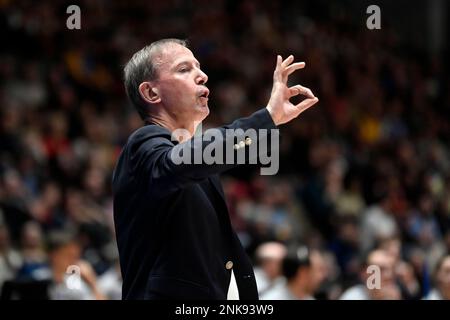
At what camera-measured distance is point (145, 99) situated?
3221 mm

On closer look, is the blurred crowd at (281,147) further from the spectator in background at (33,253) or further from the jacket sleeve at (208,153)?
the jacket sleeve at (208,153)

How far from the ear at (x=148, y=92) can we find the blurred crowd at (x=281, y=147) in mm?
2248

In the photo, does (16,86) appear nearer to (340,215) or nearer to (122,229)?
(340,215)

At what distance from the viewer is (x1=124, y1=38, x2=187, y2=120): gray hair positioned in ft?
10.6

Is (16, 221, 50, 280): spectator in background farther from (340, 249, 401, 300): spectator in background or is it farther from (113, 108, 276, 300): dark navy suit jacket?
(113, 108, 276, 300): dark navy suit jacket

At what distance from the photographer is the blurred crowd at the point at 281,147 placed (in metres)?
7.38

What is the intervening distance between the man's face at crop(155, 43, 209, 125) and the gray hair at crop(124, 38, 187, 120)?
0.03 metres

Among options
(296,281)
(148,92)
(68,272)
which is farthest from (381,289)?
(148,92)

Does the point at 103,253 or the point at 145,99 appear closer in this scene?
the point at 145,99

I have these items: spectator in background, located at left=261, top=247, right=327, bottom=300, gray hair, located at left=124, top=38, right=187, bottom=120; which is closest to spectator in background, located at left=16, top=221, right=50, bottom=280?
spectator in background, located at left=261, top=247, right=327, bottom=300

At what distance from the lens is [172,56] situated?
3213 mm

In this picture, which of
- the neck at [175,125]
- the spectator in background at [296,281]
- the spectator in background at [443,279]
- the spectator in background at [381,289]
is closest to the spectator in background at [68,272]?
the spectator in background at [296,281]

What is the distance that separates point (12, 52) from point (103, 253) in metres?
3.11
